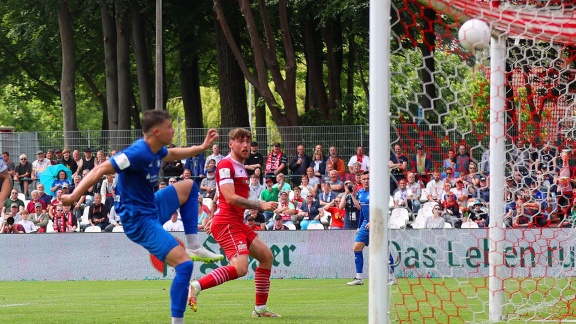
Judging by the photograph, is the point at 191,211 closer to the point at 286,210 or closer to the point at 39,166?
the point at 286,210

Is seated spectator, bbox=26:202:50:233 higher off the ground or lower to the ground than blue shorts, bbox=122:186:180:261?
lower

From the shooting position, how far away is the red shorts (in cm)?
1018

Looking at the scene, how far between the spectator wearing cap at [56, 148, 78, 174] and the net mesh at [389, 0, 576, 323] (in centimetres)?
1524

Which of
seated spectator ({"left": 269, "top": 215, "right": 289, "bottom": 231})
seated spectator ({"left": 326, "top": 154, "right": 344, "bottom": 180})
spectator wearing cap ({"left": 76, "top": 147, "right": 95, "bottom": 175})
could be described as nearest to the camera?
seated spectator ({"left": 269, "top": 215, "right": 289, "bottom": 231})

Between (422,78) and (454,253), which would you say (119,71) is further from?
(422,78)

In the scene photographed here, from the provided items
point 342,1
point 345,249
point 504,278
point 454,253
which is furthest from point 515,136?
point 342,1

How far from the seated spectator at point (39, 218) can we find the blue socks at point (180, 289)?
51.3 feet

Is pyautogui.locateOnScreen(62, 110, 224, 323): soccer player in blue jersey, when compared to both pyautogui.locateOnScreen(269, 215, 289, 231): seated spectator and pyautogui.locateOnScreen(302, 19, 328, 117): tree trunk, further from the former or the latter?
pyautogui.locateOnScreen(302, 19, 328, 117): tree trunk

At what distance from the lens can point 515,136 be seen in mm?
9516

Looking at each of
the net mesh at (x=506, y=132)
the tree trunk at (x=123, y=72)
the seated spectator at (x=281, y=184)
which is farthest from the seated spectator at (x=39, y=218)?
the net mesh at (x=506, y=132)

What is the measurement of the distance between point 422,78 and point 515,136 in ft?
4.96

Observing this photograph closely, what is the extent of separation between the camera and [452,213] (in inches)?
589

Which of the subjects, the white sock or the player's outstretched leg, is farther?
the white sock

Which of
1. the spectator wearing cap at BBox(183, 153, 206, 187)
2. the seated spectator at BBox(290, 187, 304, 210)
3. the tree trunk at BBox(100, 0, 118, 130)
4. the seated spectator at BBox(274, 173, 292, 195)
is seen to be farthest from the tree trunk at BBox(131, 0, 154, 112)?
the seated spectator at BBox(290, 187, 304, 210)
